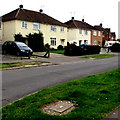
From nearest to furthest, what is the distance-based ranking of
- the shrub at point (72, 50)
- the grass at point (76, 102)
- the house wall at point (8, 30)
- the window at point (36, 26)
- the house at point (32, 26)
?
1. the grass at point (76, 102)
2. the shrub at point (72, 50)
3. the house wall at point (8, 30)
4. the house at point (32, 26)
5. the window at point (36, 26)

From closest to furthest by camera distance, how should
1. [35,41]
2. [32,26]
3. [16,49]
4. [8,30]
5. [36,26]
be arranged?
[16,49], [35,41], [8,30], [32,26], [36,26]

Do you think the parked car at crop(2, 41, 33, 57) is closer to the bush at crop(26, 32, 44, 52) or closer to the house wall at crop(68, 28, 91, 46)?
the bush at crop(26, 32, 44, 52)

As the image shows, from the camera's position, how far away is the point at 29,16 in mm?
36375

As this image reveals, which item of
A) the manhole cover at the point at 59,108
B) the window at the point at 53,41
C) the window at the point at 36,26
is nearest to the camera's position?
the manhole cover at the point at 59,108

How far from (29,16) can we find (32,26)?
1938 millimetres

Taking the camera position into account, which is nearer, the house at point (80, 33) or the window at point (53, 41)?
the window at point (53, 41)

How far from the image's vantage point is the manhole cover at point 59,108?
16.4 ft

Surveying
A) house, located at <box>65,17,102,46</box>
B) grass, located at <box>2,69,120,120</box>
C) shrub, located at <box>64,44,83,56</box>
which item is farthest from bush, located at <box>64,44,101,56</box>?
grass, located at <box>2,69,120,120</box>

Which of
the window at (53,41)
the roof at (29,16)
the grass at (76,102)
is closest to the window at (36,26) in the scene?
the roof at (29,16)

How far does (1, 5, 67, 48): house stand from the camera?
1337 inches

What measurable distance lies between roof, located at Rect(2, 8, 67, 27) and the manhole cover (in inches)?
1156

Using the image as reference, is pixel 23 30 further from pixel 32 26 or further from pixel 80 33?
pixel 80 33

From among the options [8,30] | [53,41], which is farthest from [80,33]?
[8,30]

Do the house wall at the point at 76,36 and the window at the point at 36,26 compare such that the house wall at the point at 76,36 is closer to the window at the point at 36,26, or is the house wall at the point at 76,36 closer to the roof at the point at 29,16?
the roof at the point at 29,16
